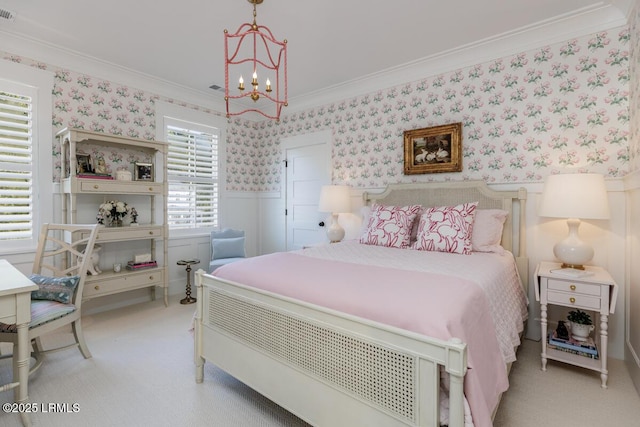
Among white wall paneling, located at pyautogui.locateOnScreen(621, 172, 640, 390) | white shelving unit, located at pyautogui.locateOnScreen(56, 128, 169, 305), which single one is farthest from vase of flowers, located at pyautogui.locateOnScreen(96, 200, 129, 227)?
white wall paneling, located at pyautogui.locateOnScreen(621, 172, 640, 390)

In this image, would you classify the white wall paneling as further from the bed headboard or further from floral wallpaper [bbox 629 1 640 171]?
the bed headboard

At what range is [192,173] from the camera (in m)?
4.20

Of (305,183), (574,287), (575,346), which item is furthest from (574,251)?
(305,183)

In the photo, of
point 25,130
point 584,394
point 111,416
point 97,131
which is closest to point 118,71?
point 97,131

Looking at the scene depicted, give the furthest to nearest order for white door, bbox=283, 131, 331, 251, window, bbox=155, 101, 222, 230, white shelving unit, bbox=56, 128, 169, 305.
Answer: white door, bbox=283, 131, 331, 251, window, bbox=155, 101, 222, 230, white shelving unit, bbox=56, 128, 169, 305

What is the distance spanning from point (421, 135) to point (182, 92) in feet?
10.1

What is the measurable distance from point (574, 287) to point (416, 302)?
157 centimetres

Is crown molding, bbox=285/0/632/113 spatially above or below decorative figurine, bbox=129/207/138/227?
above

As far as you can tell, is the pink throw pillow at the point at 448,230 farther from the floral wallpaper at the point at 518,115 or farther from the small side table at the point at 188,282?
the small side table at the point at 188,282

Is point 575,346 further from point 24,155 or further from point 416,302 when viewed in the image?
point 24,155

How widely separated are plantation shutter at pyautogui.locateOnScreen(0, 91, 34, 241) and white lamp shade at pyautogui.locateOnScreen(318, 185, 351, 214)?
2933 mm

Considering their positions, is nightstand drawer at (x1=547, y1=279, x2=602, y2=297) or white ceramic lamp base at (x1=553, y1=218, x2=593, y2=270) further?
white ceramic lamp base at (x1=553, y1=218, x2=593, y2=270)

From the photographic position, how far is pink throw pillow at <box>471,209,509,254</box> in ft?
8.65

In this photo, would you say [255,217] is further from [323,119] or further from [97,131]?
[97,131]
